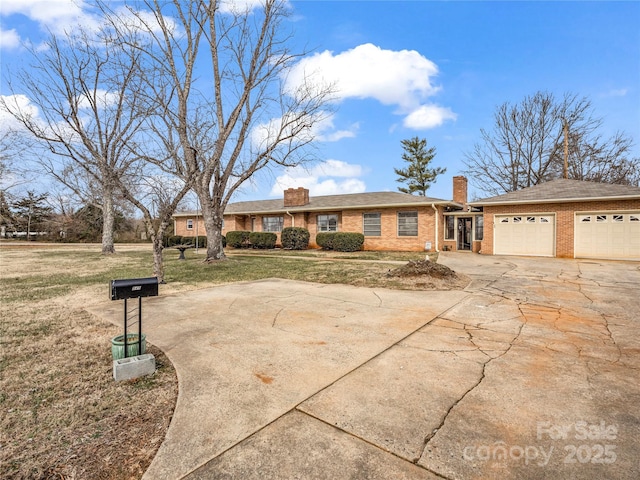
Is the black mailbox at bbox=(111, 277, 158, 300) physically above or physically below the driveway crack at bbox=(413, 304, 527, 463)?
above

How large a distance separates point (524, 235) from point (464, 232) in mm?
4802

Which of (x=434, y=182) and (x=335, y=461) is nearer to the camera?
(x=335, y=461)

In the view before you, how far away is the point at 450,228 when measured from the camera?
20.2 metres

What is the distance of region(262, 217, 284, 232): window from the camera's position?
77.8 ft

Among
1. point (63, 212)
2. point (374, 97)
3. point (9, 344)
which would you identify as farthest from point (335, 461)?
point (63, 212)

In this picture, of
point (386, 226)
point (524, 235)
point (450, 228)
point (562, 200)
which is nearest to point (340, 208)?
point (386, 226)

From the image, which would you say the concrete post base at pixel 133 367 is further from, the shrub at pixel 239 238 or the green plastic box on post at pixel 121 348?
the shrub at pixel 239 238

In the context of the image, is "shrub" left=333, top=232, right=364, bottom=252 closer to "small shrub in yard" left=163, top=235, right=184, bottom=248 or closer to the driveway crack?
the driveway crack

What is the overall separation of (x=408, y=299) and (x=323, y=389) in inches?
158

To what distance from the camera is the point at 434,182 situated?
37.2m

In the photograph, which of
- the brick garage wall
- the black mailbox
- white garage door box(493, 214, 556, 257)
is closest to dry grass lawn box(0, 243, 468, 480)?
the black mailbox

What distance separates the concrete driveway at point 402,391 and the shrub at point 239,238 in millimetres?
17852

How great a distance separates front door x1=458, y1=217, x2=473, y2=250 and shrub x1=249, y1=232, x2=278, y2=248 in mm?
12445

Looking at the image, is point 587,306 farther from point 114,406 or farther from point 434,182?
point 434,182
